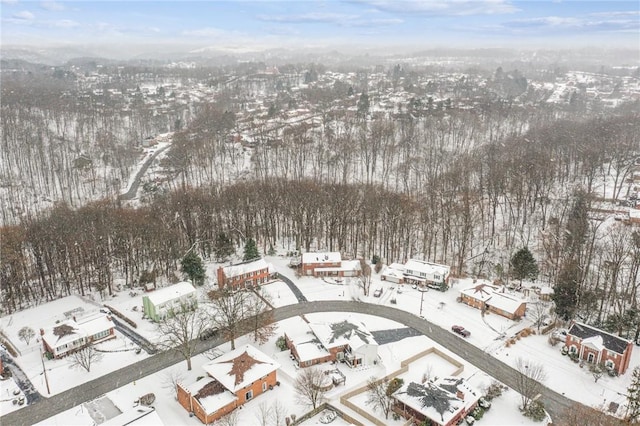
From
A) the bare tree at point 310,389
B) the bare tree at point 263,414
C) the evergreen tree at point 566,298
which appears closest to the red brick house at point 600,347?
the evergreen tree at point 566,298

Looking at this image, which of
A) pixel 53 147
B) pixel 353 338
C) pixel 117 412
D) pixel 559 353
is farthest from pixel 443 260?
pixel 53 147

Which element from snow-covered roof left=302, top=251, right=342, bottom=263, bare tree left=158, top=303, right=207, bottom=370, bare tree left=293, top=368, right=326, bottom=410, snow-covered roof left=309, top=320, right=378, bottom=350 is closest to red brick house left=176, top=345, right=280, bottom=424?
bare tree left=293, top=368, right=326, bottom=410

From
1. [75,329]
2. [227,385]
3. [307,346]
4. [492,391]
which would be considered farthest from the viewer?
[75,329]

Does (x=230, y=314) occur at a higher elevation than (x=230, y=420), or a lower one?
higher

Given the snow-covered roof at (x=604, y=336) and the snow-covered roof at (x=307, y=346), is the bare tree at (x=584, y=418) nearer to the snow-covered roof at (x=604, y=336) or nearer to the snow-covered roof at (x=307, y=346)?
the snow-covered roof at (x=604, y=336)

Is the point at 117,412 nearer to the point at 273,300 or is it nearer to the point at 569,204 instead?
the point at 273,300

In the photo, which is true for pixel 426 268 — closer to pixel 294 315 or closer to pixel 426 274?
pixel 426 274

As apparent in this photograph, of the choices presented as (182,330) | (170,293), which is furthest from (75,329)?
(182,330)
